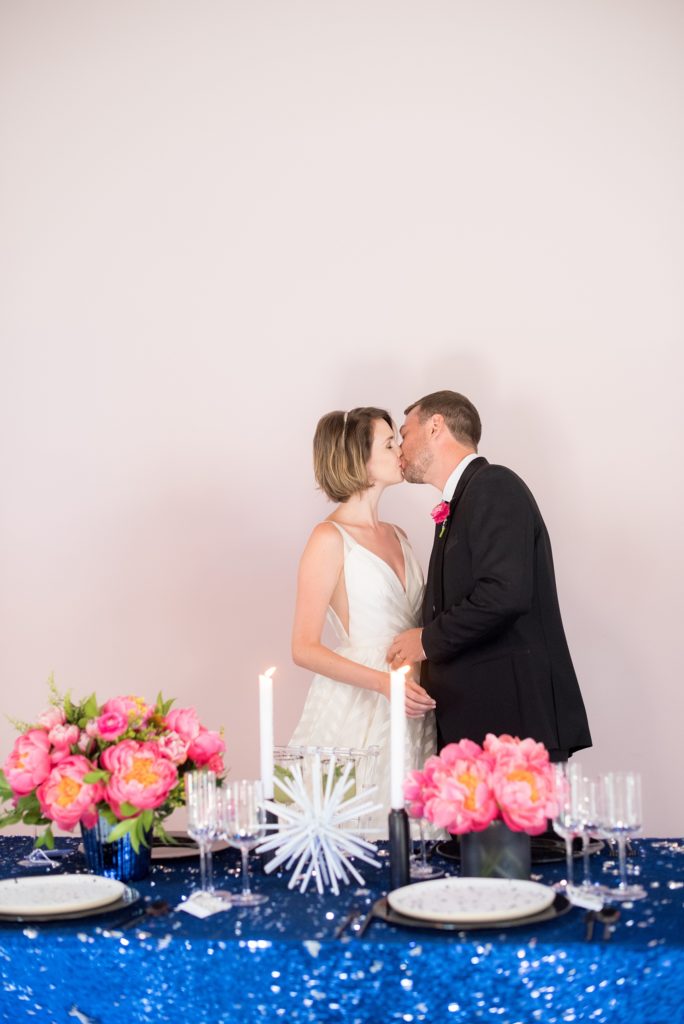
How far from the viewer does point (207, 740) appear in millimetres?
2178

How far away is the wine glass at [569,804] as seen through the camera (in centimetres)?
187

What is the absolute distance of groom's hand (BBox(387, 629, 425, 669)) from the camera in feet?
10.8

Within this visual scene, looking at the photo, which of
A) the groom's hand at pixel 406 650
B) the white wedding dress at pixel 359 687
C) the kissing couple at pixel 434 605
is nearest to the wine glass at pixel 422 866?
the kissing couple at pixel 434 605

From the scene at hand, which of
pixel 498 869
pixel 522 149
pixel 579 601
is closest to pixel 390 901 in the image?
pixel 498 869

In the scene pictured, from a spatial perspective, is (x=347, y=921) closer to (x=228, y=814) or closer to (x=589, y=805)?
(x=228, y=814)

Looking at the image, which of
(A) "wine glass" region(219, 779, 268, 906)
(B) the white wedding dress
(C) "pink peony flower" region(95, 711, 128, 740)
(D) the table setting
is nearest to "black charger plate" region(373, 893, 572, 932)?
(D) the table setting

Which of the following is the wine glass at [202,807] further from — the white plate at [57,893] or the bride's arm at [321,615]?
the bride's arm at [321,615]

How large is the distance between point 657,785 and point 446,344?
5.84 ft

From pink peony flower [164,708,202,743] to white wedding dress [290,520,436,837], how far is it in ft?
4.17

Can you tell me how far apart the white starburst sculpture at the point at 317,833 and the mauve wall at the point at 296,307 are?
2128 mm

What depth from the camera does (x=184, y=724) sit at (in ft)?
7.15

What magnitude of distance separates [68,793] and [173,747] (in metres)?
0.21

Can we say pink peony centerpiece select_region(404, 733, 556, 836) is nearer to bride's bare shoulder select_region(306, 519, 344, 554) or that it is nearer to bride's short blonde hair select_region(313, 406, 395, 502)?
bride's bare shoulder select_region(306, 519, 344, 554)

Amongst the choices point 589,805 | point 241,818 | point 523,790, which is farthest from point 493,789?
point 241,818
